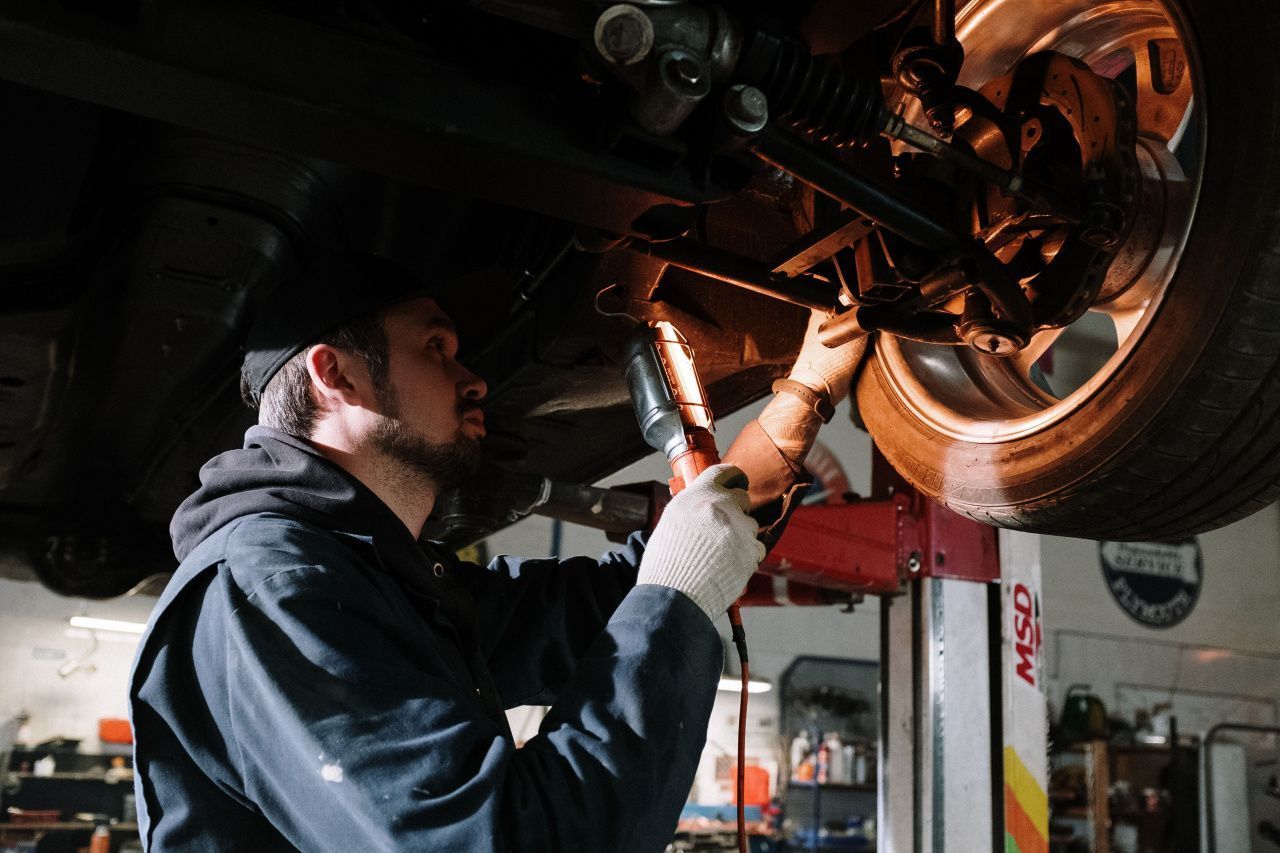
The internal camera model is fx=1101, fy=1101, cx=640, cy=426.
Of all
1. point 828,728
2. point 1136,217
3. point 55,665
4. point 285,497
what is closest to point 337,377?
point 285,497

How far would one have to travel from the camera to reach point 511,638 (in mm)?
1429

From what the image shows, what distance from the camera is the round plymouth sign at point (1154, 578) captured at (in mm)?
9078

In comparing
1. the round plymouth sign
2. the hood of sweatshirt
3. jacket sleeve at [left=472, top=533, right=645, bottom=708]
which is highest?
the round plymouth sign

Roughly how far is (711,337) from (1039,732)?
1.17 meters

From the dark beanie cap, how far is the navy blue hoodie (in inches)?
7.1

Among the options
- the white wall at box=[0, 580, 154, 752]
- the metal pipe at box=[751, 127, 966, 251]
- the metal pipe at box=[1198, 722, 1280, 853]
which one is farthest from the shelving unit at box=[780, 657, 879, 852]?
the metal pipe at box=[751, 127, 966, 251]

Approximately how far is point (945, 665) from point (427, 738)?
1565 millimetres

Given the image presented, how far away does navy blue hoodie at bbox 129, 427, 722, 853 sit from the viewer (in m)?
0.85

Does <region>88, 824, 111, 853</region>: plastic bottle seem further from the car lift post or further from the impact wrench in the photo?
the impact wrench

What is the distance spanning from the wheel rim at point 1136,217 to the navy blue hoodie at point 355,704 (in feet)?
1.70

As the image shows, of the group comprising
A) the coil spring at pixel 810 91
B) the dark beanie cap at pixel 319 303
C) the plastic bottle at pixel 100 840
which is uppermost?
the coil spring at pixel 810 91

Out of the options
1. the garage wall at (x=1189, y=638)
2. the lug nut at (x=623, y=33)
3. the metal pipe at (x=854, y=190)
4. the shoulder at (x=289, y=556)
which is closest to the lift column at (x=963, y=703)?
the metal pipe at (x=854, y=190)

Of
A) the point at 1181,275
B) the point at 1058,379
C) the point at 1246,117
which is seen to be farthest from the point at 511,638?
the point at 1058,379

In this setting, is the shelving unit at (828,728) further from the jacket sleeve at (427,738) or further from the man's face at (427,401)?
the jacket sleeve at (427,738)
